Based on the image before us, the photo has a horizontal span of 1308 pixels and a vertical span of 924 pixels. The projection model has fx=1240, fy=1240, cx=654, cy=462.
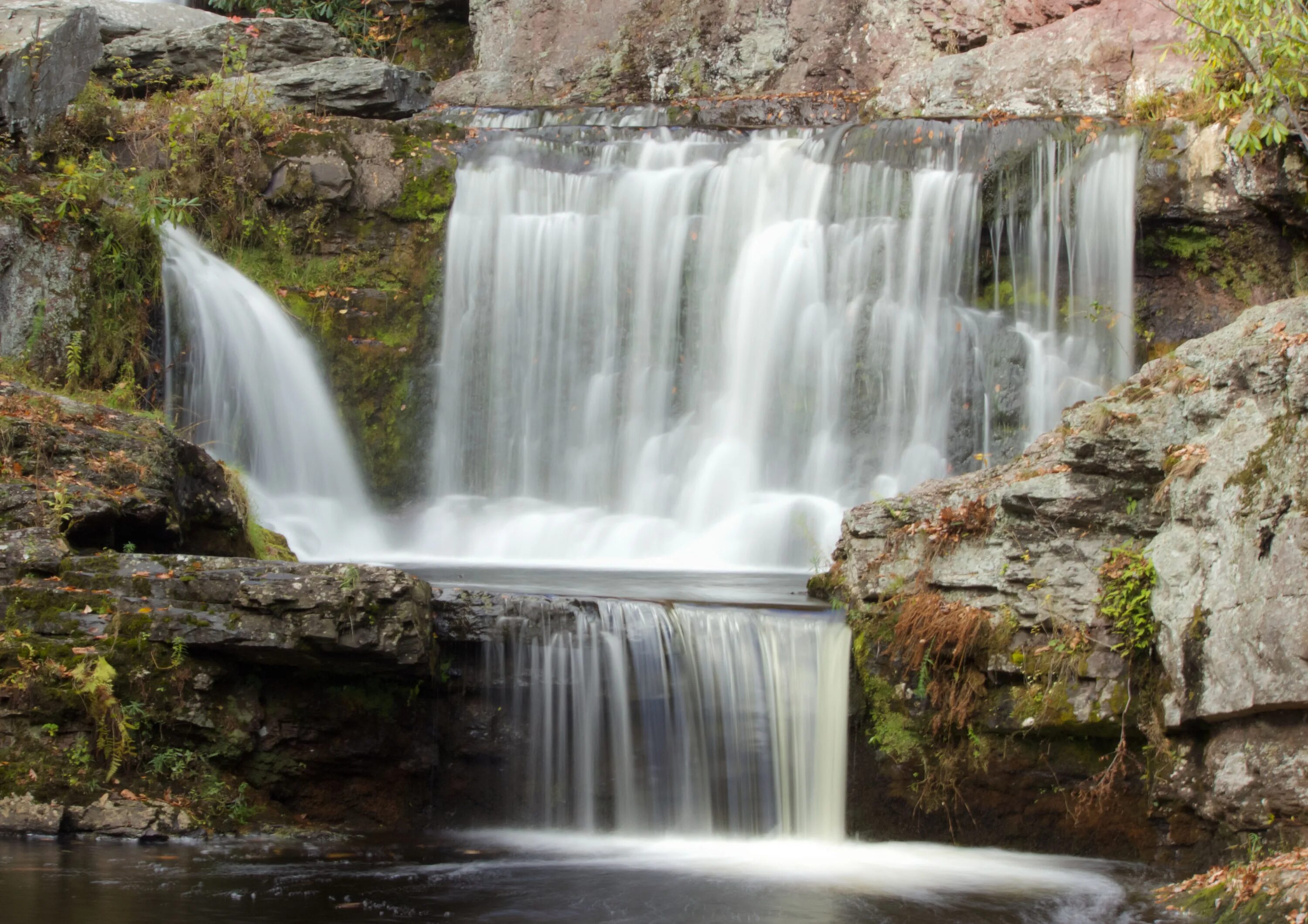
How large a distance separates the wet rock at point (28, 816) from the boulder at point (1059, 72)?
10.5 metres

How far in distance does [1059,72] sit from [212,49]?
962 cm

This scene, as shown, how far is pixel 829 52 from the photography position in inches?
651

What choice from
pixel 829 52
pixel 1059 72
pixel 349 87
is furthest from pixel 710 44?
pixel 349 87

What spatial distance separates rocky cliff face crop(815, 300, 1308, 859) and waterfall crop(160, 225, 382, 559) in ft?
16.9

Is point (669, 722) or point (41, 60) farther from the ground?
point (41, 60)

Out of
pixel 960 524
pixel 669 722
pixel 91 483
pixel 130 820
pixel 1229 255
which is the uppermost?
pixel 1229 255

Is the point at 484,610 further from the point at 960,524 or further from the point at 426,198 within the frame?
the point at 426,198

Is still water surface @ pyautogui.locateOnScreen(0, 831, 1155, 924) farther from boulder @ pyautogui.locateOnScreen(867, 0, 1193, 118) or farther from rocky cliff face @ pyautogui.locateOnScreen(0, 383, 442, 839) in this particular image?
boulder @ pyautogui.locateOnScreen(867, 0, 1193, 118)

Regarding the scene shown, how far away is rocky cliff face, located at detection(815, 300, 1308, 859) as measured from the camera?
586cm

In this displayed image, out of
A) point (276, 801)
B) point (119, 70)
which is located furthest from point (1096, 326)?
point (119, 70)

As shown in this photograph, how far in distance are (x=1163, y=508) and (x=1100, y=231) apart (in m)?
5.42

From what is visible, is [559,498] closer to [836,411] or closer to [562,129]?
[836,411]

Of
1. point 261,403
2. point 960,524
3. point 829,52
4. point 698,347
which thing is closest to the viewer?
point 960,524

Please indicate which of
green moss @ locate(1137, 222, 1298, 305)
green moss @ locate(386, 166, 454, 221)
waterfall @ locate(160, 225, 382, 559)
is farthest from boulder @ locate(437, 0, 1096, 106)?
waterfall @ locate(160, 225, 382, 559)
